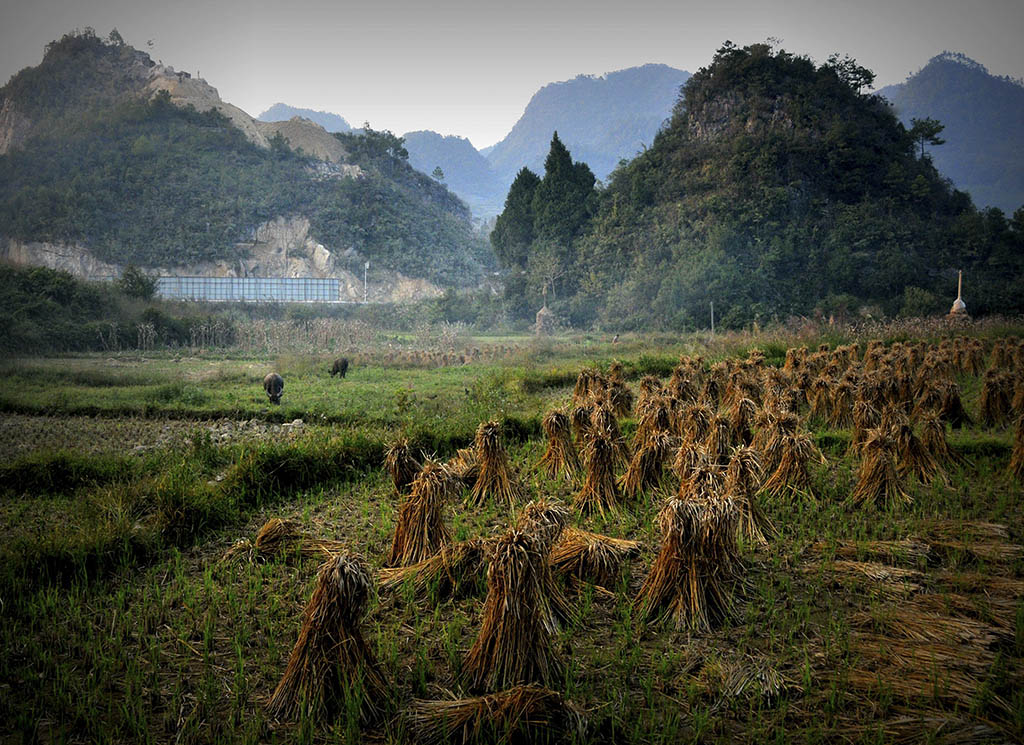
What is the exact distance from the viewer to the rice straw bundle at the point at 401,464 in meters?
4.46

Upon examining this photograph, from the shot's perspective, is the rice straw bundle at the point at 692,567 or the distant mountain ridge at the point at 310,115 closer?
the rice straw bundle at the point at 692,567

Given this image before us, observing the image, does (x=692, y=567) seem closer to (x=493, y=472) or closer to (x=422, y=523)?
(x=422, y=523)

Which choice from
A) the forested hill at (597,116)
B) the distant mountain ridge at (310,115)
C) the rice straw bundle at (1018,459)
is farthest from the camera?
the distant mountain ridge at (310,115)

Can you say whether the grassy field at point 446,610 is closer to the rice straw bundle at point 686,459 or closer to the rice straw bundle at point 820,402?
the rice straw bundle at point 686,459

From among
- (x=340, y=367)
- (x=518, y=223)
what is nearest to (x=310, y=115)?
(x=518, y=223)

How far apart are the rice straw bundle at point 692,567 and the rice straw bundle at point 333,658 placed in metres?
1.33

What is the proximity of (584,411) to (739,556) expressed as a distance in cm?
224

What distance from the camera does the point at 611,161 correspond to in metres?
48.8

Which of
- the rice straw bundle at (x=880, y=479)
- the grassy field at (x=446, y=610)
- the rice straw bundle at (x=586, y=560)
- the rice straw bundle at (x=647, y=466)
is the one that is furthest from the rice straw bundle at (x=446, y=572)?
the rice straw bundle at (x=880, y=479)

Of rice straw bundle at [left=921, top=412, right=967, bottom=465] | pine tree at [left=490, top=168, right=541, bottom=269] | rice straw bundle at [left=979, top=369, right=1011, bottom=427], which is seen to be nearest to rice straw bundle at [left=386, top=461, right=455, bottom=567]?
rice straw bundle at [left=921, top=412, right=967, bottom=465]

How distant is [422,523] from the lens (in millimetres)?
3428

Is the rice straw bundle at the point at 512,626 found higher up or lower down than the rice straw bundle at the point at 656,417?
lower down

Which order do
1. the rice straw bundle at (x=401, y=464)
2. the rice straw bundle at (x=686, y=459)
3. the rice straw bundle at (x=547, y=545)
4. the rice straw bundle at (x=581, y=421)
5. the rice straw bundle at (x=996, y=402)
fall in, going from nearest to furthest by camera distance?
the rice straw bundle at (x=547, y=545) < the rice straw bundle at (x=686, y=459) < the rice straw bundle at (x=401, y=464) < the rice straw bundle at (x=581, y=421) < the rice straw bundle at (x=996, y=402)

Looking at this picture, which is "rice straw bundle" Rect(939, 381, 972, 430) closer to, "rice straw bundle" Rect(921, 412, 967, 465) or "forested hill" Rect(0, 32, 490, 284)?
"rice straw bundle" Rect(921, 412, 967, 465)
